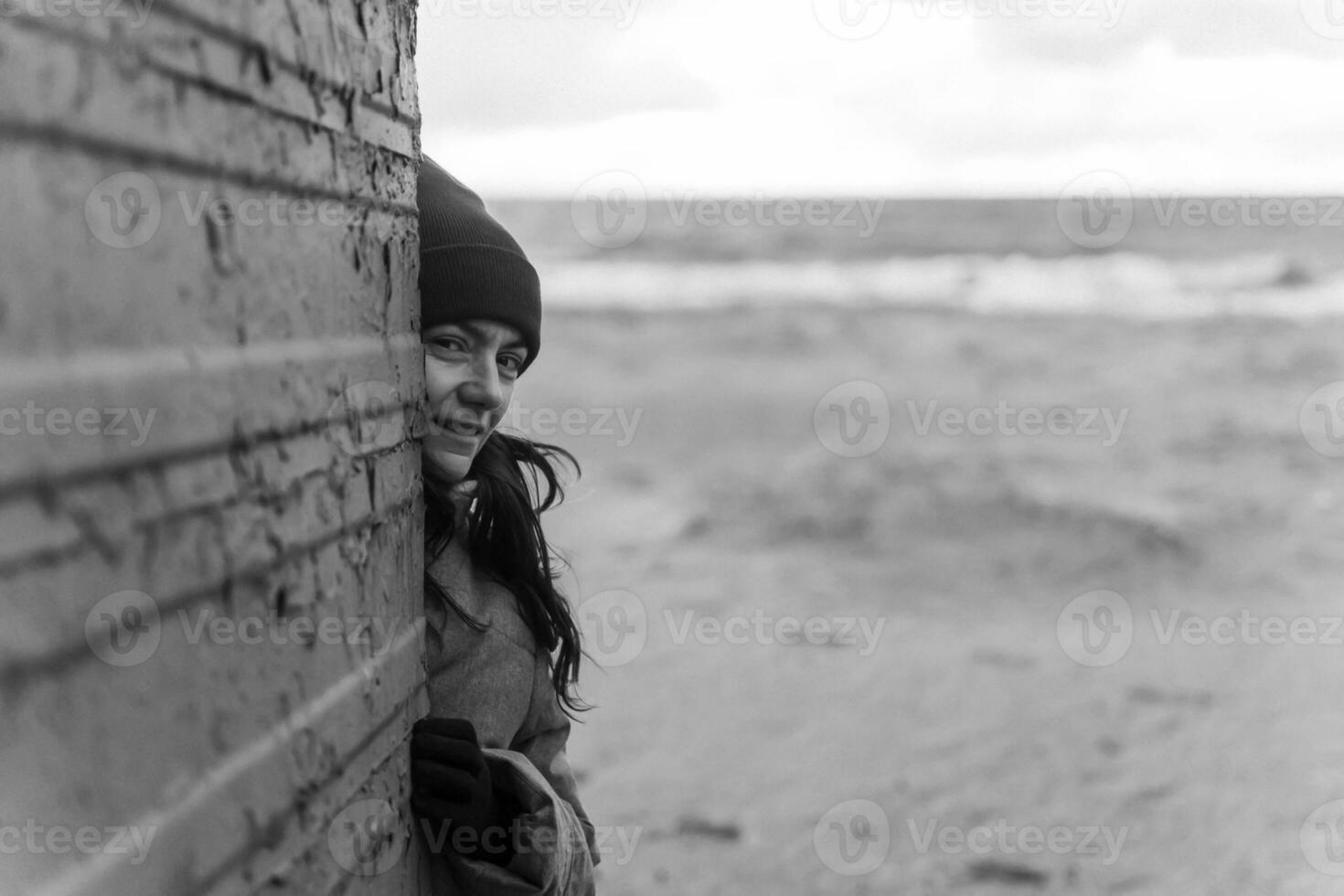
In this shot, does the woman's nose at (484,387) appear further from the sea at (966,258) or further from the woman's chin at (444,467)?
the sea at (966,258)

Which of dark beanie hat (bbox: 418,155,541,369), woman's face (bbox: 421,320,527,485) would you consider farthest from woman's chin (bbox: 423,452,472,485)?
dark beanie hat (bbox: 418,155,541,369)

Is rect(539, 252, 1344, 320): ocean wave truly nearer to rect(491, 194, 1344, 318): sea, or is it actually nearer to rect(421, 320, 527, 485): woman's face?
rect(491, 194, 1344, 318): sea

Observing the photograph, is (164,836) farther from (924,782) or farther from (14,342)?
(924,782)

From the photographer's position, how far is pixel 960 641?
27.6ft

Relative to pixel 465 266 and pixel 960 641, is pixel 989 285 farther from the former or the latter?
pixel 465 266

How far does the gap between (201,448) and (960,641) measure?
7.66 m

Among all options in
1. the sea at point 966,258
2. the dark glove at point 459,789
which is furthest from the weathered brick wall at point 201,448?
the sea at point 966,258

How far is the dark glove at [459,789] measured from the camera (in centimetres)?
195

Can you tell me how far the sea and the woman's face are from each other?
61.4ft

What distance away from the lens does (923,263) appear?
3291cm

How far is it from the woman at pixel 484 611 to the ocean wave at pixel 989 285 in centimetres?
2281

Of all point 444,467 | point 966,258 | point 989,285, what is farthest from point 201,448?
point 966,258

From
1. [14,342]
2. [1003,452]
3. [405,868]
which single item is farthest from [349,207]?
[1003,452]

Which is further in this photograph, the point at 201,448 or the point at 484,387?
the point at 484,387
